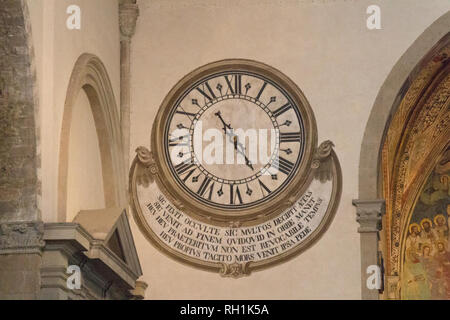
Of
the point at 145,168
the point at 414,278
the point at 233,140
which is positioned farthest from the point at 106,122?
the point at 414,278

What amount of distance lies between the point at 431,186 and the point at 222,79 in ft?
20.6

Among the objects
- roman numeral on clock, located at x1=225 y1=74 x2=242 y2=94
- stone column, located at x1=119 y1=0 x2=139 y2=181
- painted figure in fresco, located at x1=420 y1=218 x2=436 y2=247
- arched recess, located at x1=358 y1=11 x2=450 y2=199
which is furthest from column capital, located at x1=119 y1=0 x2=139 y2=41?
painted figure in fresco, located at x1=420 y1=218 x2=436 y2=247

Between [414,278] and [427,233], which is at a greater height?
[427,233]

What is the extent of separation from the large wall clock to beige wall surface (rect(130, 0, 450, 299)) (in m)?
0.14

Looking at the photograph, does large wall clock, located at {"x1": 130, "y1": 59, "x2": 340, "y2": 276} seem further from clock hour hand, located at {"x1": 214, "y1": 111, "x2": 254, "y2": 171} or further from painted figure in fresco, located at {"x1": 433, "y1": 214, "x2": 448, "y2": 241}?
painted figure in fresco, located at {"x1": 433, "y1": 214, "x2": 448, "y2": 241}

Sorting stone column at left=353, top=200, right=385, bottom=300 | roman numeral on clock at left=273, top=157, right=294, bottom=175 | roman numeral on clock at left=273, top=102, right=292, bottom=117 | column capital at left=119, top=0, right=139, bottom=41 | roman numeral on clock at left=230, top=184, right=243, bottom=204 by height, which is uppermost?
column capital at left=119, top=0, right=139, bottom=41

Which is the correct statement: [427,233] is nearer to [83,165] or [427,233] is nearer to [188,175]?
[188,175]

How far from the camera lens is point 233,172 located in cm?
1270

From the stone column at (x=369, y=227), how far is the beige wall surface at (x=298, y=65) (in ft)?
0.27

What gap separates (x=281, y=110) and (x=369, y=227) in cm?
Answer: 163

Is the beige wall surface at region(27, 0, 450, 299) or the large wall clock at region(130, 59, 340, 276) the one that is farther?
the large wall clock at region(130, 59, 340, 276)

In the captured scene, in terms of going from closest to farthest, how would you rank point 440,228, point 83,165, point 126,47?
point 83,165, point 126,47, point 440,228

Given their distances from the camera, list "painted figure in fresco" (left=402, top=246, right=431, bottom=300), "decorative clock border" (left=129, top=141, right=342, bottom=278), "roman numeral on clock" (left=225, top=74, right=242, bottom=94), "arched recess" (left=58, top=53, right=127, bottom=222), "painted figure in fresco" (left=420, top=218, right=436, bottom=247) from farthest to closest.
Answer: "painted figure in fresco" (left=402, top=246, right=431, bottom=300)
"painted figure in fresco" (left=420, top=218, right=436, bottom=247)
"roman numeral on clock" (left=225, top=74, right=242, bottom=94)
"decorative clock border" (left=129, top=141, right=342, bottom=278)
"arched recess" (left=58, top=53, right=127, bottom=222)

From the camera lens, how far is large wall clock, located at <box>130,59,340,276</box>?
12469 mm
